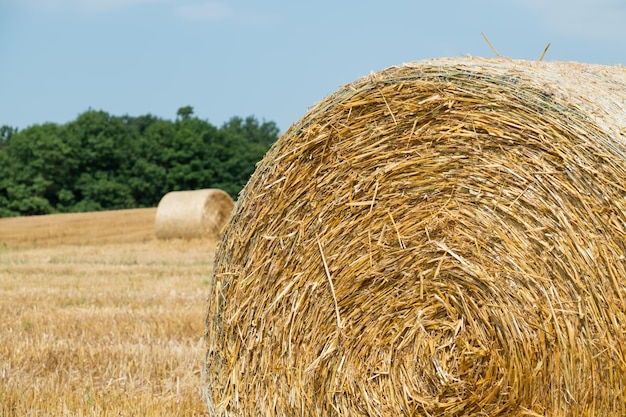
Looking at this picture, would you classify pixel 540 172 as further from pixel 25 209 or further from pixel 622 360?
pixel 25 209

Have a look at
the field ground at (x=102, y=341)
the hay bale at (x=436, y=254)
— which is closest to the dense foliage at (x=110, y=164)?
the field ground at (x=102, y=341)

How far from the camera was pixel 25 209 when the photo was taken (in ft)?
133

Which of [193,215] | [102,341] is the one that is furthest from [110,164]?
[102,341]

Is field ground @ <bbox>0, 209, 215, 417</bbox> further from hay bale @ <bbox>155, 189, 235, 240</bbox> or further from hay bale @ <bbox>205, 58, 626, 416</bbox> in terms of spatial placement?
hay bale @ <bbox>155, 189, 235, 240</bbox>

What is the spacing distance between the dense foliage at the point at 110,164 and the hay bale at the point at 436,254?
37.9m

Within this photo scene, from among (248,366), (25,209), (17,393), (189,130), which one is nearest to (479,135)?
(248,366)

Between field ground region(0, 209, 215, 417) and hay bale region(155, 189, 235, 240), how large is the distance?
6.39 metres

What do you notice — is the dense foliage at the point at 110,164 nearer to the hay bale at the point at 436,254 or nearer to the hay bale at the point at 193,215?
the hay bale at the point at 193,215

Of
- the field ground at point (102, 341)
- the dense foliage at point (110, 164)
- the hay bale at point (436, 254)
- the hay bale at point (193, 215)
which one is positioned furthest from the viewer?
the dense foliage at point (110, 164)

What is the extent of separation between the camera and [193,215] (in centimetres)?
1936

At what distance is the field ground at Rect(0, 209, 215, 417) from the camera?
15.6 ft

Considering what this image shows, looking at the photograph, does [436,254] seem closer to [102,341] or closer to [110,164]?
[102,341]

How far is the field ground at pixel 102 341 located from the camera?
4750mm

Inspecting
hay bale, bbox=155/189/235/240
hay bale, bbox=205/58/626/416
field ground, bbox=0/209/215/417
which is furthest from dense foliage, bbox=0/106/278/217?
hay bale, bbox=205/58/626/416
